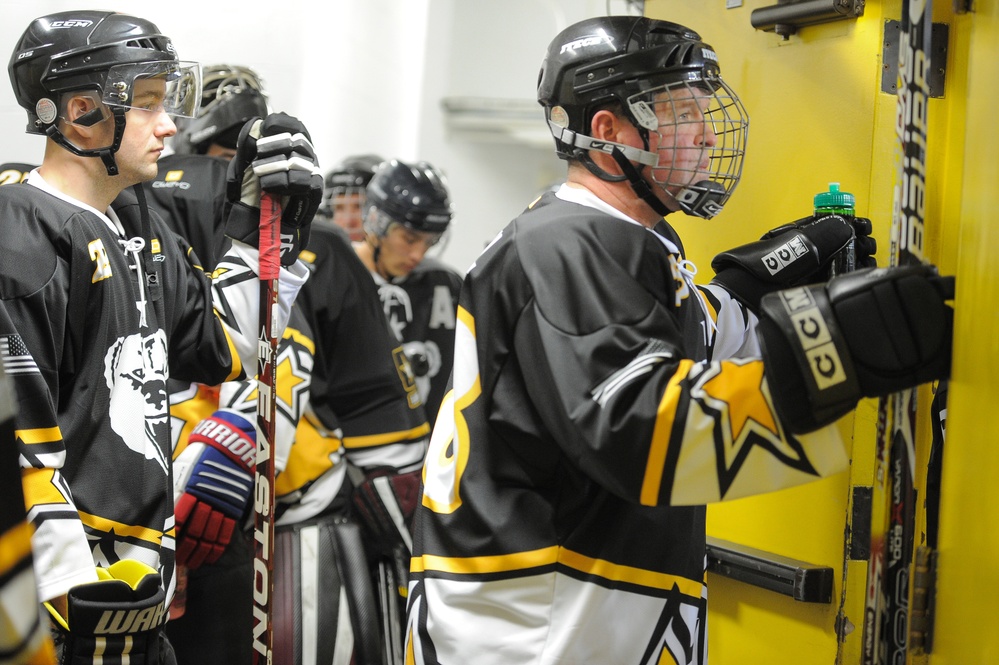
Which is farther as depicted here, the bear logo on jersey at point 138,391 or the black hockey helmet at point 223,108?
the black hockey helmet at point 223,108

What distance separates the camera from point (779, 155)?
6.82 feet

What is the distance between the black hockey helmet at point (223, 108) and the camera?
2938mm

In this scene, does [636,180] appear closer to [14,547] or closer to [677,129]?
[677,129]

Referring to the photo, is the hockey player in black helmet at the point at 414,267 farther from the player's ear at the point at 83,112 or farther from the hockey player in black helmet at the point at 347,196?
the player's ear at the point at 83,112

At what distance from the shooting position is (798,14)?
77.2 inches

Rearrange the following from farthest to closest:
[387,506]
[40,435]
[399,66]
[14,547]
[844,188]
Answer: [399,66] → [387,506] → [844,188] → [40,435] → [14,547]

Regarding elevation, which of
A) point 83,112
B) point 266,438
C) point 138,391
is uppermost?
point 83,112

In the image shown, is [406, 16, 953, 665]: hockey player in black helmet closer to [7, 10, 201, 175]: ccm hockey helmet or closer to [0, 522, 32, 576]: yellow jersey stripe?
[0, 522, 32, 576]: yellow jersey stripe

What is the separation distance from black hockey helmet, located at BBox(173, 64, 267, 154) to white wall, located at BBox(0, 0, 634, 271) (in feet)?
1.37

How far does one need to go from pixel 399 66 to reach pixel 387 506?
13.4 ft

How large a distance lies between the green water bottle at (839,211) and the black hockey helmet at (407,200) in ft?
7.07

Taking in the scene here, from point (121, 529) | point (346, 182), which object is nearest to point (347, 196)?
point (346, 182)

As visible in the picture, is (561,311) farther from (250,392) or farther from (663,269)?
(250,392)

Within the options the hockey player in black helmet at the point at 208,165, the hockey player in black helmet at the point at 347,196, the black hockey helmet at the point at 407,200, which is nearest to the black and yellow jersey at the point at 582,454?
the hockey player in black helmet at the point at 208,165
